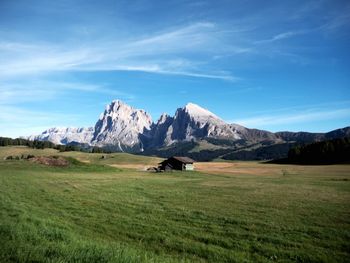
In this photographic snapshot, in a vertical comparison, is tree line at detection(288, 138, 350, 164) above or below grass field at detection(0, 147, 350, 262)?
above

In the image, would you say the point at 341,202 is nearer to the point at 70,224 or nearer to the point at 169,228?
the point at 169,228

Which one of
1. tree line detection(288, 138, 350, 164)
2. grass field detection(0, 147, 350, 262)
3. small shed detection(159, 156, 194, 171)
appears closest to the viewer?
grass field detection(0, 147, 350, 262)

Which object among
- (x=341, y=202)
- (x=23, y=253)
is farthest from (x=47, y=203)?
(x=341, y=202)

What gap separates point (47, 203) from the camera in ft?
96.9

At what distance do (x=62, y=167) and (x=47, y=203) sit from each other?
64289 millimetres

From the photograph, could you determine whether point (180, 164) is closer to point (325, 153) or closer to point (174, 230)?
point (325, 153)

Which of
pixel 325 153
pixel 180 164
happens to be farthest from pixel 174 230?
pixel 325 153

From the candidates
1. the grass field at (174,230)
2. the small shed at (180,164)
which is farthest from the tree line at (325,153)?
the grass field at (174,230)

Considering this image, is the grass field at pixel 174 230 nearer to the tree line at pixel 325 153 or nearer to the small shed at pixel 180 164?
the small shed at pixel 180 164

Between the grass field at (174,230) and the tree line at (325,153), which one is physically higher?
the tree line at (325,153)

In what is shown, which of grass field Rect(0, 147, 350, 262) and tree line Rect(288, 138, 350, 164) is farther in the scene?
tree line Rect(288, 138, 350, 164)

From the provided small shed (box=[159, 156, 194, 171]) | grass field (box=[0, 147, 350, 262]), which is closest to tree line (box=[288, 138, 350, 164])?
small shed (box=[159, 156, 194, 171])

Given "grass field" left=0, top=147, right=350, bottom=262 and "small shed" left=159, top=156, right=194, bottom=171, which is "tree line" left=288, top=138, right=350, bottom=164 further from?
"grass field" left=0, top=147, right=350, bottom=262

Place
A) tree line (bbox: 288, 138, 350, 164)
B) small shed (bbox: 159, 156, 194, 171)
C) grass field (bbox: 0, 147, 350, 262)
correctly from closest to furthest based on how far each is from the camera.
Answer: grass field (bbox: 0, 147, 350, 262) → small shed (bbox: 159, 156, 194, 171) → tree line (bbox: 288, 138, 350, 164)
